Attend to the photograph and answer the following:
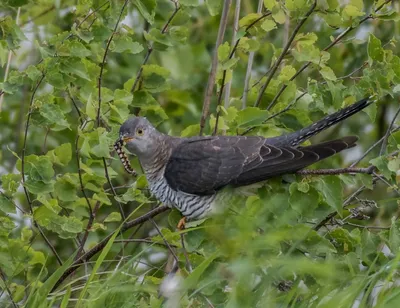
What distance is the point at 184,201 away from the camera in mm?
4199

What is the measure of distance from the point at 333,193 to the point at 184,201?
77 cm

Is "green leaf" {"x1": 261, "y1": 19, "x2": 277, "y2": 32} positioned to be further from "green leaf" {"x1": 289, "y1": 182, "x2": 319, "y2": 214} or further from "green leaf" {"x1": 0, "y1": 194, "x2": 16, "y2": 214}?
"green leaf" {"x1": 0, "y1": 194, "x2": 16, "y2": 214}

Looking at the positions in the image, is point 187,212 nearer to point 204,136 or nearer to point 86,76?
point 204,136

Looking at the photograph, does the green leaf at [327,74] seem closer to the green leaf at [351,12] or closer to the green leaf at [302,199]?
the green leaf at [351,12]

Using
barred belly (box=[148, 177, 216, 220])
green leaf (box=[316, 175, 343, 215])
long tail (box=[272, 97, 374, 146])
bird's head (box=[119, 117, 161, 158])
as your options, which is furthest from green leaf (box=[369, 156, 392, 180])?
bird's head (box=[119, 117, 161, 158])

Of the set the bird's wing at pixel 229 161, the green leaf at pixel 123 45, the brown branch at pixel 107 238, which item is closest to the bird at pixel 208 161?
the bird's wing at pixel 229 161

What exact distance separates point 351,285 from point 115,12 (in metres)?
1.40

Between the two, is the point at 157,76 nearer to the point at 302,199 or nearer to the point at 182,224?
the point at 182,224

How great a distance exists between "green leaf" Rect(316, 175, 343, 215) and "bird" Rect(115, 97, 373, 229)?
0.26 m

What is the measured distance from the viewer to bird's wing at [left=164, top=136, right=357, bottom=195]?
3961 mm

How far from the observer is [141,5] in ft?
13.0

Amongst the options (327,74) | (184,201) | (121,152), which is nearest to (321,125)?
(327,74)

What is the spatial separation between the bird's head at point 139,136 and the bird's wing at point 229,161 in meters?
0.11

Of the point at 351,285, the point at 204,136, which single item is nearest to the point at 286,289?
the point at 351,285
